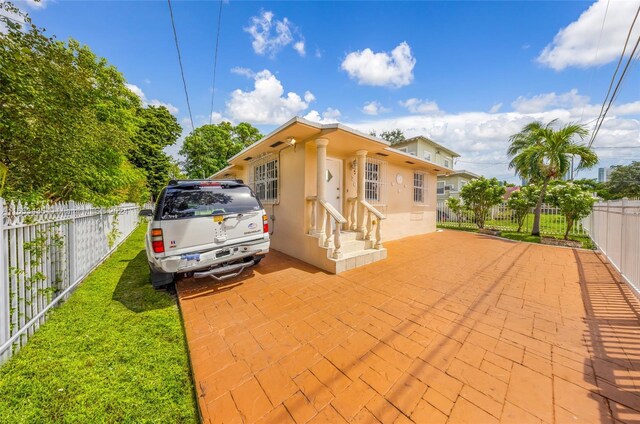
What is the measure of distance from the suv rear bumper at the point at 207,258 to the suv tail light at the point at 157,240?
6.1 inches

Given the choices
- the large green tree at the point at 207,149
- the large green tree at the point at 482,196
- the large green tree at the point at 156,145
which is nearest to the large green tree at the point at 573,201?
the large green tree at the point at 482,196

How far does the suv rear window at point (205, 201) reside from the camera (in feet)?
12.2

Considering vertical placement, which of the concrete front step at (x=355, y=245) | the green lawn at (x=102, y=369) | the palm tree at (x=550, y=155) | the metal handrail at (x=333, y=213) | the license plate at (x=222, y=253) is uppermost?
the palm tree at (x=550, y=155)

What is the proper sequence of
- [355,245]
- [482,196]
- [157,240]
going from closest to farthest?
[157,240] < [355,245] < [482,196]

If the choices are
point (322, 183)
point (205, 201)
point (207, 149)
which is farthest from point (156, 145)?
point (322, 183)

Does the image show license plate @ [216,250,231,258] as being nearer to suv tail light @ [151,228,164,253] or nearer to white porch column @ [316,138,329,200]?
suv tail light @ [151,228,164,253]

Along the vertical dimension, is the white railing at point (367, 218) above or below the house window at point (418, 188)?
below

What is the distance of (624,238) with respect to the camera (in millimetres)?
4188

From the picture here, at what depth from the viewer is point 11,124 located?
9.60 ft

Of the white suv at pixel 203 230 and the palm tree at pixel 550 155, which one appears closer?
the white suv at pixel 203 230

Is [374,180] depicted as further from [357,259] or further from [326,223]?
[357,259]

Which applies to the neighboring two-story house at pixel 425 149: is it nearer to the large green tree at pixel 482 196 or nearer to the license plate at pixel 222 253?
the large green tree at pixel 482 196

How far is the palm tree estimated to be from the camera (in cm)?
A: 886

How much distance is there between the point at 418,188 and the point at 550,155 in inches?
200
